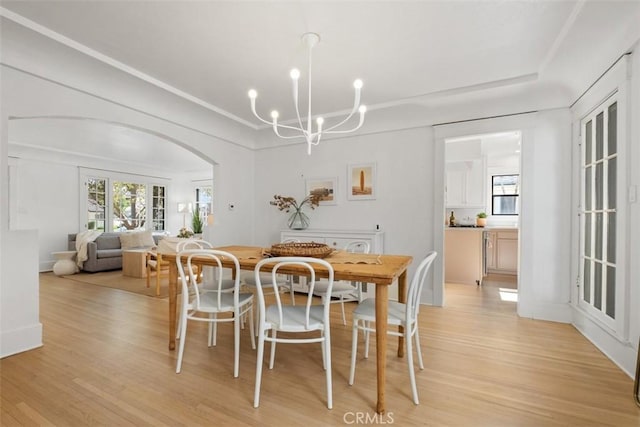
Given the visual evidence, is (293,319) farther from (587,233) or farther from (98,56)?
(587,233)

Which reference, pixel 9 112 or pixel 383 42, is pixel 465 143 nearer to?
pixel 383 42

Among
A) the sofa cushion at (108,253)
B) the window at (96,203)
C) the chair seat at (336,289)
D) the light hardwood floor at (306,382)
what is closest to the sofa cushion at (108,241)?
the sofa cushion at (108,253)

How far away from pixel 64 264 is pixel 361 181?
567cm

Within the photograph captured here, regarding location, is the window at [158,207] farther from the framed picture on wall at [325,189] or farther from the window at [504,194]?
the window at [504,194]

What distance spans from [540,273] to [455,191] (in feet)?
8.19

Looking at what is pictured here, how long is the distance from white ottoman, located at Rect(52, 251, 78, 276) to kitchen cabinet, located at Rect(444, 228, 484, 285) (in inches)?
271

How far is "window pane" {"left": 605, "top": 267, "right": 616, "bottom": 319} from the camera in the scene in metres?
2.34

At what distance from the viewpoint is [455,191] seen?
5516 mm

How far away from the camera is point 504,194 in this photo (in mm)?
5902

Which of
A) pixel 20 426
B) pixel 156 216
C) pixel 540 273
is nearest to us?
pixel 20 426

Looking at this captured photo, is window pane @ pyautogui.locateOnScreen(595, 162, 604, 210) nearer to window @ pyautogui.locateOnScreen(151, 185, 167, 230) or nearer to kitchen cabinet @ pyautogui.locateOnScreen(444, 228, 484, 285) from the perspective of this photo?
Answer: kitchen cabinet @ pyautogui.locateOnScreen(444, 228, 484, 285)

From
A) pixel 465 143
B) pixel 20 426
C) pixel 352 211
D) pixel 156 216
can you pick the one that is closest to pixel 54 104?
pixel 20 426

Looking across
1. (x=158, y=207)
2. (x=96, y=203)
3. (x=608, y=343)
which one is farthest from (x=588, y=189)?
(x=158, y=207)

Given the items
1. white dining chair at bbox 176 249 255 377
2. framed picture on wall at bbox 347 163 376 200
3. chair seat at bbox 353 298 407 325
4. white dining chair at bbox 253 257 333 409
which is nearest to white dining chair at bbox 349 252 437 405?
chair seat at bbox 353 298 407 325
